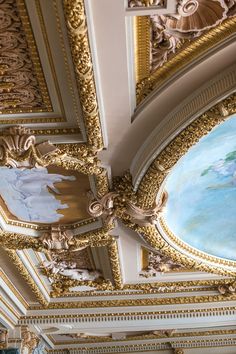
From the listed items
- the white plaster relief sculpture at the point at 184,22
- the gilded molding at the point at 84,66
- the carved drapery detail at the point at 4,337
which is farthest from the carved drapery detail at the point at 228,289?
the white plaster relief sculpture at the point at 184,22

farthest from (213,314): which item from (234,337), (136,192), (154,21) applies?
(154,21)

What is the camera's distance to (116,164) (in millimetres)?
5555

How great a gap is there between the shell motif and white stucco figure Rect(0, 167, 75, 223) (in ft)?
8.17

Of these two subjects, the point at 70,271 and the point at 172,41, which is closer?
the point at 172,41

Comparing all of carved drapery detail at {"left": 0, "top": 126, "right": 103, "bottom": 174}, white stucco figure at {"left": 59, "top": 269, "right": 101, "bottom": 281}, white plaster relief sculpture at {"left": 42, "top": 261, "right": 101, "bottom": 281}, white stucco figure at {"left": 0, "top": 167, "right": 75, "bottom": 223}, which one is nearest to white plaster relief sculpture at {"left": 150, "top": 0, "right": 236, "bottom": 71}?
carved drapery detail at {"left": 0, "top": 126, "right": 103, "bottom": 174}

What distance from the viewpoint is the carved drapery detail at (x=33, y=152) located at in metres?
4.62

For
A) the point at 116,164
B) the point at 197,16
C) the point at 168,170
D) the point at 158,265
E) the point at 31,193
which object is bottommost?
the point at 197,16

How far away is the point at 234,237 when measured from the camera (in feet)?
26.3

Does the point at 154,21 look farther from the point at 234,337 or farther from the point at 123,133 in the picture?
the point at 234,337

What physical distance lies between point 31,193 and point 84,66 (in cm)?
302

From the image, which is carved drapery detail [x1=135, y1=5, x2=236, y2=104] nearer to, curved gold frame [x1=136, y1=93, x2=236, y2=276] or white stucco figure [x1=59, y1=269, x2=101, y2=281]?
curved gold frame [x1=136, y1=93, x2=236, y2=276]

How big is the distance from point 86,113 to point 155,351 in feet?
41.5

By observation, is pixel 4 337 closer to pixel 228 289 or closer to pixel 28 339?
pixel 28 339

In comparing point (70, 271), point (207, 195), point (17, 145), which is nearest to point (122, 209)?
point (207, 195)
